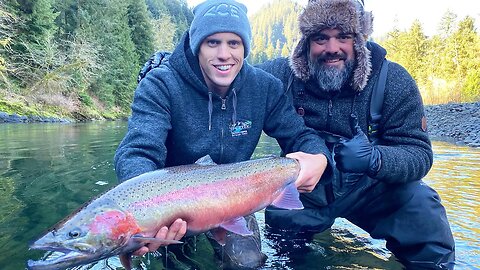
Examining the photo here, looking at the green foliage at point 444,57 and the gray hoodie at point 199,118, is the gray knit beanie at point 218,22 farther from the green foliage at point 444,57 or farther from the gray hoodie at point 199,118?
the green foliage at point 444,57

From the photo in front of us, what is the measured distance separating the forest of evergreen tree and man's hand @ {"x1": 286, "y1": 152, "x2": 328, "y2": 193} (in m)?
14.5

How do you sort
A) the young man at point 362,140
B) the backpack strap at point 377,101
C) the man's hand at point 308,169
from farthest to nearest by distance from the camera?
1. the backpack strap at point 377,101
2. the young man at point 362,140
3. the man's hand at point 308,169

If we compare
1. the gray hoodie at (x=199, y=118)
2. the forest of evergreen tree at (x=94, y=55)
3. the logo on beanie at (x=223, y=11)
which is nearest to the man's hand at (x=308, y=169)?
the gray hoodie at (x=199, y=118)

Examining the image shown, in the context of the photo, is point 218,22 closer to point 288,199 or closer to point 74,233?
point 288,199

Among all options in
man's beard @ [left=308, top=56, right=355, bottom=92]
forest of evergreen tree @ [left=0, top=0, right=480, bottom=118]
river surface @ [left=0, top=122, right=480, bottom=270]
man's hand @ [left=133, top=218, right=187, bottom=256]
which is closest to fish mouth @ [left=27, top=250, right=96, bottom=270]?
man's hand @ [left=133, top=218, right=187, bottom=256]

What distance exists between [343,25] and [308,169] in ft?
4.46

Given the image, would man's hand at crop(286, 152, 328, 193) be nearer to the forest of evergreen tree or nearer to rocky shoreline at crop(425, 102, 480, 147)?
rocky shoreline at crop(425, 102, 480, 147)

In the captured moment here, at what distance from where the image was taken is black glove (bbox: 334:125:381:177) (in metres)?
3.04

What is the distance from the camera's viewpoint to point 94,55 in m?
29.9

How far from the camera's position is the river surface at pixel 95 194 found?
3.19 metres

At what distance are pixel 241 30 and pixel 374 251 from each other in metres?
2.07

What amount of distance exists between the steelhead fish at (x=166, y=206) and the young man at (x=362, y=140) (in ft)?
2.32

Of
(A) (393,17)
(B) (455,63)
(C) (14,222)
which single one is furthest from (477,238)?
(A) (393,17)

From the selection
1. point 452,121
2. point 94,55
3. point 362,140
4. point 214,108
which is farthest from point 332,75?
point 94,55
